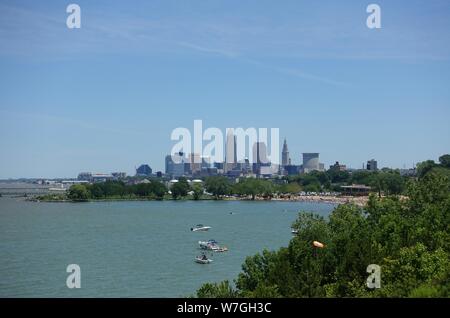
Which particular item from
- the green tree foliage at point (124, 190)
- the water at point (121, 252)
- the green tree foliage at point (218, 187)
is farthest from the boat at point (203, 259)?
the green tree foliage at point (218, 187)

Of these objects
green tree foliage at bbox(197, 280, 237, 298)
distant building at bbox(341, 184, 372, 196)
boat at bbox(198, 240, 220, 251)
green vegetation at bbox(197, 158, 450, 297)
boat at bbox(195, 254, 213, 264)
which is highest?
green vegetation at bbox(197, 158, 450, 297)

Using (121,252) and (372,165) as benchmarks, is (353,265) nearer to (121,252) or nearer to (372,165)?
(121,252)

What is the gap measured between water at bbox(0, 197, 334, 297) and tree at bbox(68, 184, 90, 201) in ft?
72.2

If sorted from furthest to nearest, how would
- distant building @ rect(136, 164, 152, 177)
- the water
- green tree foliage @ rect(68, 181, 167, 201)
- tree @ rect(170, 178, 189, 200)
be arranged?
distant building @ rect(136, 164, 152, 177), tree @ rect(170, 178, 189, 200), green tree foliage @ rect(68, 181, 167, 201), the water

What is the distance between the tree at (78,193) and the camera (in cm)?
6163

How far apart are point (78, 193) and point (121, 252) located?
4062 centimetres

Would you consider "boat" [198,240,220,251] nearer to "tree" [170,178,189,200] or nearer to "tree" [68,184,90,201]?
"tree" [68,184,90,201]

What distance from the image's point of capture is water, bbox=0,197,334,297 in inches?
642

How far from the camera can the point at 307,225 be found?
16.8 m

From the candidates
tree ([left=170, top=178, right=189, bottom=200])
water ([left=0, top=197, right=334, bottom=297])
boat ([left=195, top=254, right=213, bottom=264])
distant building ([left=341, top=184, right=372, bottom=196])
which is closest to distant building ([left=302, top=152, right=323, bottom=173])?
distant building ([left=341, top=184, right=372, bottom=196])

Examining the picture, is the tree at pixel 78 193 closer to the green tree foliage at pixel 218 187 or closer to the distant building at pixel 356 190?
the green tree foliage at pixel 218 187

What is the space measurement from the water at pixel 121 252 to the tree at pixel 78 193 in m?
22.0

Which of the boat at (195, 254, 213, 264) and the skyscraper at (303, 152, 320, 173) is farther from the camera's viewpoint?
the skyscraper at (303, 152, 320, 173)
